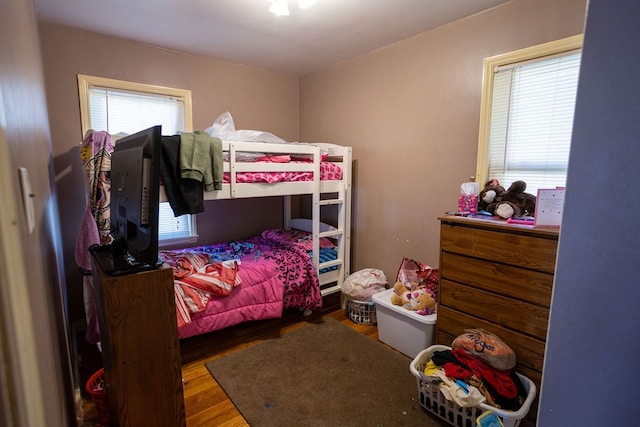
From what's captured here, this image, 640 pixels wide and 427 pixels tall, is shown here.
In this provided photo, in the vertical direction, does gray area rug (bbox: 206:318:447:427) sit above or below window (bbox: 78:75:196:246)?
below

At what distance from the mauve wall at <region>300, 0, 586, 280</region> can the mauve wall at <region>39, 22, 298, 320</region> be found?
1.97ft

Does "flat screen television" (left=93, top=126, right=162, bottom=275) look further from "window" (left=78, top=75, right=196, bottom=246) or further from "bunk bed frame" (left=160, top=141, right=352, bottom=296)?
"window" (left=78, top=75, right=196, bottom=246)

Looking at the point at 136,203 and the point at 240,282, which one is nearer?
the point at 136,203

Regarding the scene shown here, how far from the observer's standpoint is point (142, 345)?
1.19m

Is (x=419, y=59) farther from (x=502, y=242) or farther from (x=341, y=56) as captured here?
(x=502, y=242)

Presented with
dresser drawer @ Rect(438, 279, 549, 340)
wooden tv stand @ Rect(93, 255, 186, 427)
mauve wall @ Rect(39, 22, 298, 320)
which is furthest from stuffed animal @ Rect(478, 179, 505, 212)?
mauve wall @ Rect(39, 22, 298, 320)

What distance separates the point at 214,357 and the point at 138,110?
2.14 meters

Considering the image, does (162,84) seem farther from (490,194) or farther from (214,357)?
(490,194)

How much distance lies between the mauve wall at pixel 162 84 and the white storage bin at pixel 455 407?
2312mm

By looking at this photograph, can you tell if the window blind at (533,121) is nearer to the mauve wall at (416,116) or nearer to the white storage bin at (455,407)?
the mauve wall at (416,116)

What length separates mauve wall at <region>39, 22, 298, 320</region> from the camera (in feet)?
7.85

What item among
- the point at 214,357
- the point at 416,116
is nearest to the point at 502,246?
the point at 416,116

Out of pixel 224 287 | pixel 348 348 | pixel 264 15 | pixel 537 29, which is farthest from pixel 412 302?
pixel 264 15

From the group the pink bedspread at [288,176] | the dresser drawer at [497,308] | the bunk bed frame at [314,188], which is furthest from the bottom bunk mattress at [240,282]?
the dresser drawer at [497,308]
